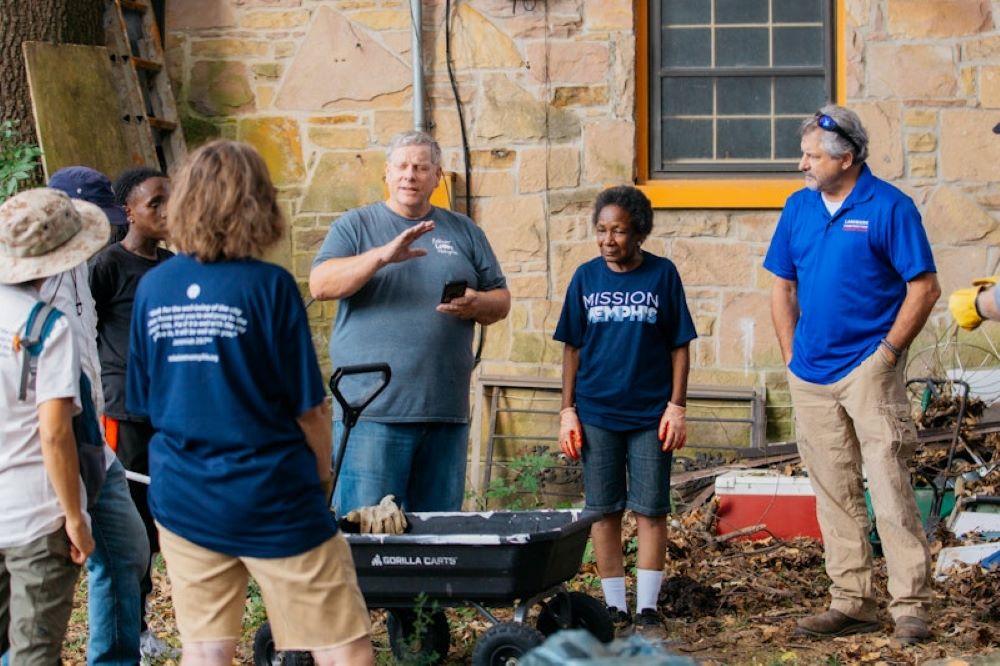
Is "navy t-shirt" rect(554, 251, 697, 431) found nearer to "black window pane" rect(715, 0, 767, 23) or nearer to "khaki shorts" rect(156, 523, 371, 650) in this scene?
"khaki shorts" rect(156, 523, 371, 650)

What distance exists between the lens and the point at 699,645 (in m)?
5.80

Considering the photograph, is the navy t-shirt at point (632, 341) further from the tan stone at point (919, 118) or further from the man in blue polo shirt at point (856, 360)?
the tan stone at point (919, 118)

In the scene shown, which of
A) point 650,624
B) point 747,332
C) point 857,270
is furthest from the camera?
point 747,332

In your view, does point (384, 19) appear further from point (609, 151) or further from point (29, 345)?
point (29, 345)

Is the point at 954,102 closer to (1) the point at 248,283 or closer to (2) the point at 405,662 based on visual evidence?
(2) the point at 405,662

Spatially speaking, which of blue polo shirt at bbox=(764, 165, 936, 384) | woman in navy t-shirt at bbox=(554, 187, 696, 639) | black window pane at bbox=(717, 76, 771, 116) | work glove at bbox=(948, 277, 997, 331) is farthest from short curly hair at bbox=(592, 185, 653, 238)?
black window pane at bbox=(717, 76, 771, 116)

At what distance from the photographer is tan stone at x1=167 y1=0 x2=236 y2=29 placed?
909 centimetres

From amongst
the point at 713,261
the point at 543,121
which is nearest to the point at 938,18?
the point at 713,261

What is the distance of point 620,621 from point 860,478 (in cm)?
116

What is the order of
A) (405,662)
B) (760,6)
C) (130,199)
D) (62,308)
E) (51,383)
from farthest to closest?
(760,6), (130,199), (405,662), (62,308), (51,383)

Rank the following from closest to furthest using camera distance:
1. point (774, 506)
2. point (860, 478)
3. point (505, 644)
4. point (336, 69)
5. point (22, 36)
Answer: point (505, 644) → point (860, 478) → point (774, 506) → point (22, 36) → point (336, 69)

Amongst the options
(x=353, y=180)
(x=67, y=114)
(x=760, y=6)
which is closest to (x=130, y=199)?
(x=67, y=114)

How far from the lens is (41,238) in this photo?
4.21 metres

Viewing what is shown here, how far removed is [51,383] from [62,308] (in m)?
0.55
